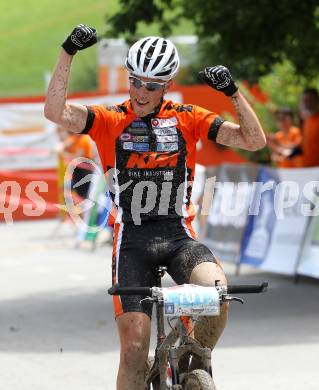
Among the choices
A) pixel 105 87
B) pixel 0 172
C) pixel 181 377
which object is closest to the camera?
pixel 181 377

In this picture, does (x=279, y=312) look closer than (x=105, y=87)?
Yes

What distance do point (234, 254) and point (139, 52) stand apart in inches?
298

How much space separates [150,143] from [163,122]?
0.16 metres

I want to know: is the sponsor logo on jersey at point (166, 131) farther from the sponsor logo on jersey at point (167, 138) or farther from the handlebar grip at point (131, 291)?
the handlebar grip at point (131, 291)

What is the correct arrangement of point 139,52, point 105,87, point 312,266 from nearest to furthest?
point 139,52 < point 312,266 < point 105,87

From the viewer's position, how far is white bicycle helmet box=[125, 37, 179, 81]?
5984 mm

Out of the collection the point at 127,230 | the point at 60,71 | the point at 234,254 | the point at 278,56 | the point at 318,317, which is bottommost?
the point at 234,254

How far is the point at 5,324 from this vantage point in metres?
10.4

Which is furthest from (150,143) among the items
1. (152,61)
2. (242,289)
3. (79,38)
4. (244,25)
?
(244,25)

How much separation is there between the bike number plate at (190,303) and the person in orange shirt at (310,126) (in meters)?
8.26

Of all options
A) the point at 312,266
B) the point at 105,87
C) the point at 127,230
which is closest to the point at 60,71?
the point at 127,230

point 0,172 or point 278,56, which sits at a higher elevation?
point 278,56

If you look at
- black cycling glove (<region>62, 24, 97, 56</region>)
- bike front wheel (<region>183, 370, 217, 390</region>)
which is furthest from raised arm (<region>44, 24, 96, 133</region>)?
bike front wheel (<region>183, 370, 217, 390</region>)

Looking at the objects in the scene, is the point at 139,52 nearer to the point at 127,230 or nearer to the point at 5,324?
the point at 127,230
